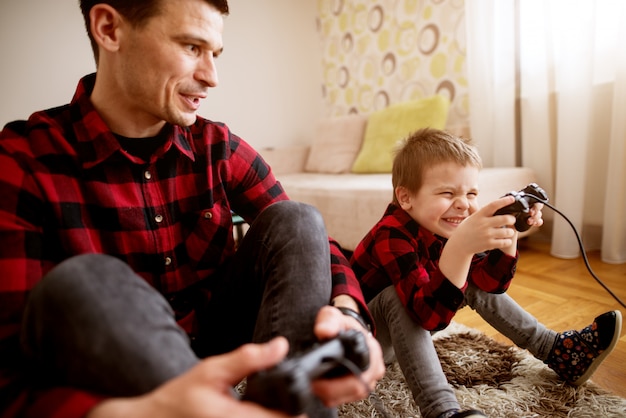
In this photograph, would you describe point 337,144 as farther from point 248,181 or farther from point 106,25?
point 106,25

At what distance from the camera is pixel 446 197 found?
95 cm

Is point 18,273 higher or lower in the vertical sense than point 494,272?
higher

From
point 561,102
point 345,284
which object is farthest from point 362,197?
point 345,284

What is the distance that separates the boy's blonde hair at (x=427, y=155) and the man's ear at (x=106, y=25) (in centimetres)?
66

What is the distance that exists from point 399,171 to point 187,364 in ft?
2.40

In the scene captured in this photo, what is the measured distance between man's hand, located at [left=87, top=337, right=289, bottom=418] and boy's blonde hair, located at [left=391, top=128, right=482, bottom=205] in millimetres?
664

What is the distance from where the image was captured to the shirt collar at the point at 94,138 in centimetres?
71

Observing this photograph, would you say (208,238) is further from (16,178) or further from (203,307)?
(16,178)

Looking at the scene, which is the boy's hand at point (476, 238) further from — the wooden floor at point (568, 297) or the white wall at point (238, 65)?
the white wall at point (238, 65)

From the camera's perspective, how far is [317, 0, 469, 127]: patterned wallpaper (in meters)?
2.42

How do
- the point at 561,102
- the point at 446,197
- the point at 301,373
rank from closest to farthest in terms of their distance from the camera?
the point at 301,373 < the point at 446,197 < the point at 561,102

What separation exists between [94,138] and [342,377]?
0.56m

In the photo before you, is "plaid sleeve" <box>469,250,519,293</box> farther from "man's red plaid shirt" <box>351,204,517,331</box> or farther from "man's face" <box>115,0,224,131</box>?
"man's face" <box>115,0,224,131</box>

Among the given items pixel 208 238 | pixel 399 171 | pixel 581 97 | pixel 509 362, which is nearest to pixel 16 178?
pixel 208 238
